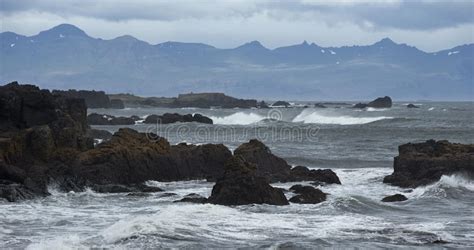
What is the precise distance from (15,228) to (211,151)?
A: 12.4 m

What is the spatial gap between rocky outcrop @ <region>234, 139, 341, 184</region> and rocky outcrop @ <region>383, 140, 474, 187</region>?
89.4 inches

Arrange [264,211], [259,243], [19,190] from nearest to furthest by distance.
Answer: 1. [259,243]
2. [264,211]
3. [19,190]

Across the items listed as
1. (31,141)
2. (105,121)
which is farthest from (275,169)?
(105,121)

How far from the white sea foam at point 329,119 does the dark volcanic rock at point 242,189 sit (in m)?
63.0

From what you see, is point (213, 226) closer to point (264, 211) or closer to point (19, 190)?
point (264, 211)

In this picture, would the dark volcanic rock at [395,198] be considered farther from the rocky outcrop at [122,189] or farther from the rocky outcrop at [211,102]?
the rocky outcrop at [211,102]

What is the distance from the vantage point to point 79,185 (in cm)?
2336

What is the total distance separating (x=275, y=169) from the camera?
2911 centimetres

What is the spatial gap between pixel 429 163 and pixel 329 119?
64325 mm

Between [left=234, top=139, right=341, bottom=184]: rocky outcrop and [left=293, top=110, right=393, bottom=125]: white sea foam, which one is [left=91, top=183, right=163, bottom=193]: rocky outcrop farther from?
[left=293, top=110, right=393, bottom=125]: white sea foam

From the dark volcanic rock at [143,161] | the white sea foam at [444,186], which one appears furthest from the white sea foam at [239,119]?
the white sea foam at [444,186]

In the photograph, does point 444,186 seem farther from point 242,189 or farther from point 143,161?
point 143,161

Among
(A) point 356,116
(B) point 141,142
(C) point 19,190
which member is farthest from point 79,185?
(A) point 356,116

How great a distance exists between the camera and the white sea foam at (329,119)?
85.3 meters
